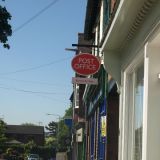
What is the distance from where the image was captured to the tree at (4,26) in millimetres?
16328

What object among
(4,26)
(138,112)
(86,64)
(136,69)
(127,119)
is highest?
(4,26)

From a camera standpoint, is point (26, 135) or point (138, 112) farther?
point (26, 135)

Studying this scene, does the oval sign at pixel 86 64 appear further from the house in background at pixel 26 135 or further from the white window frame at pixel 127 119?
the house in background at pixel 26 135

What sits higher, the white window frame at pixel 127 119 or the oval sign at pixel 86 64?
the oval sign at pixel 86 64

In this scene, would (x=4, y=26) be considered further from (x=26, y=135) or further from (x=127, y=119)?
(x=26, y=135)

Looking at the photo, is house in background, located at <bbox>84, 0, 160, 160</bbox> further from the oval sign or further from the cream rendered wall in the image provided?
the oval sign

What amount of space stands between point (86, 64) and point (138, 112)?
21.9 feet

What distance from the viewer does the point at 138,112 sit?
26.7ft

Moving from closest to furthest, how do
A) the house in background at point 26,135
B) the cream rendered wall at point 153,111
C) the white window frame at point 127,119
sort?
the cream rendered wall at point 153,111, the white window frame at point 127,119, the house in background at point 26,135

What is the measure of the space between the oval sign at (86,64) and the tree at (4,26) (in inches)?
108

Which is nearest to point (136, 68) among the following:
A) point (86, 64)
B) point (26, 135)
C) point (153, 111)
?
point (153, 111)

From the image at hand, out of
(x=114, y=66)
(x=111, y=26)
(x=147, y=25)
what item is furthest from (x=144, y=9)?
(x=114, y=66)

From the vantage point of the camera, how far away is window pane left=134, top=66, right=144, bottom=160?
7.81 metres

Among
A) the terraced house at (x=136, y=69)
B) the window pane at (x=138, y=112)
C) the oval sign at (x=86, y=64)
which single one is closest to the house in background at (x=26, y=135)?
the oval sign at (x=86, y=64)
